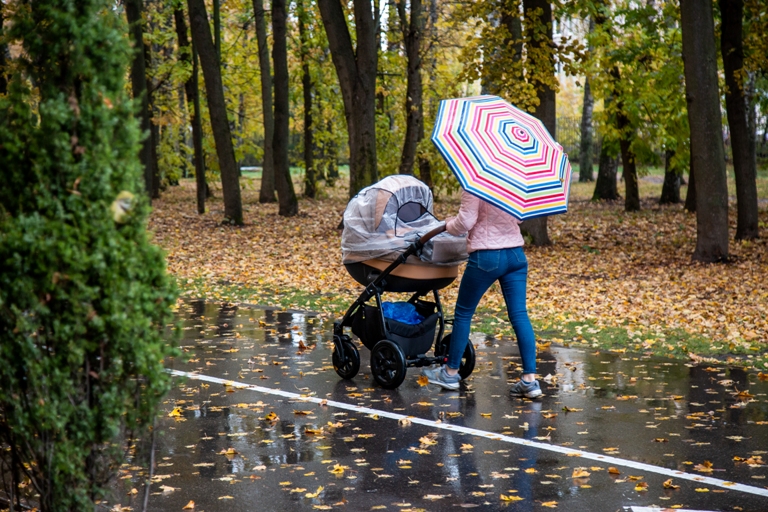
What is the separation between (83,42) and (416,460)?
11.2 feet

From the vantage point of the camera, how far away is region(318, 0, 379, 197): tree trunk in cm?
1894

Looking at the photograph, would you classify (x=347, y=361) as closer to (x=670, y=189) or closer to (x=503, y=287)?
(x=503, y=287)

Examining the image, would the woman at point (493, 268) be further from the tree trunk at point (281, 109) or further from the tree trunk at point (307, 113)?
the tree trunk at point (307, 113)

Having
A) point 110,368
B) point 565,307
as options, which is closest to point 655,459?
point 110,368

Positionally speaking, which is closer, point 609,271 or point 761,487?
point 761,487

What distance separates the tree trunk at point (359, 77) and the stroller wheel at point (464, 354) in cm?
1123

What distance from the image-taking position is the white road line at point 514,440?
5.10 meters

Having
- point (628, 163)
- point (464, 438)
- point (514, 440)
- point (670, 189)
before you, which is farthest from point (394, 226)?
point (670, 189)

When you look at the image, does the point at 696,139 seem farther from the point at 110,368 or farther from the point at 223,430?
the point at 110,368

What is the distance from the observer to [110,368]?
334cm

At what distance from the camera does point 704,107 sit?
47.8ft

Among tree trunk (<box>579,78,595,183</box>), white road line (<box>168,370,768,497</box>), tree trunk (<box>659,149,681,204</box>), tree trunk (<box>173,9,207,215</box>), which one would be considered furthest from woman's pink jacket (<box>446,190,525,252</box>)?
tree trunk (<box>579,78,595,183</box>)

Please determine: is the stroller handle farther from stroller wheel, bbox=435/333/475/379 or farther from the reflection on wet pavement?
the reflection on wet pavement

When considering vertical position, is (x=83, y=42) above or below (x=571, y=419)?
above
